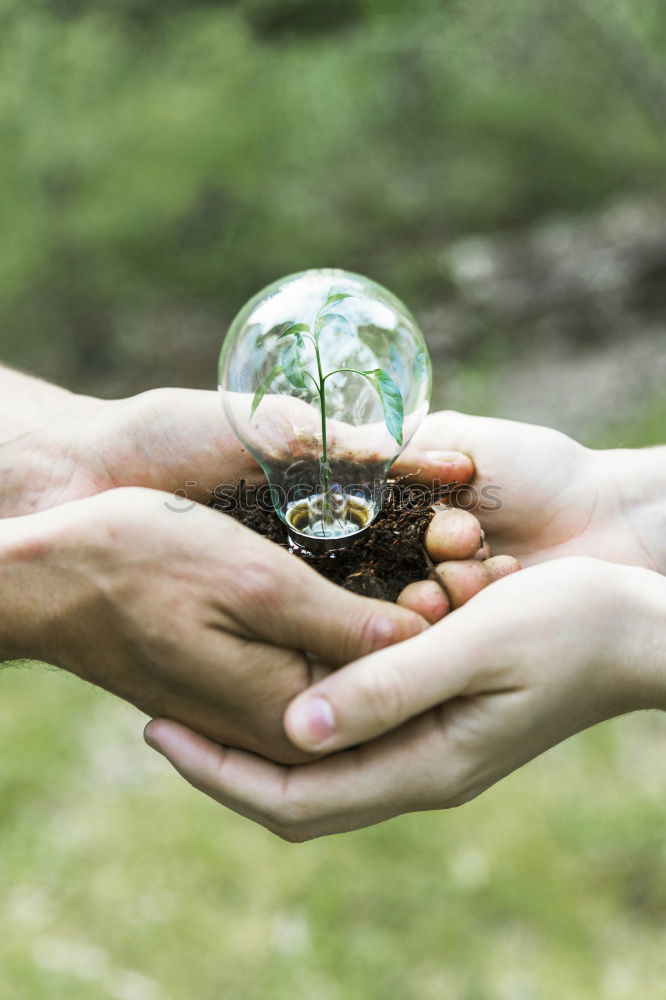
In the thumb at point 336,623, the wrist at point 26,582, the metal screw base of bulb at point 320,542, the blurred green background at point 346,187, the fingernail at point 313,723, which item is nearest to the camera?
the fingernail at point 313,723

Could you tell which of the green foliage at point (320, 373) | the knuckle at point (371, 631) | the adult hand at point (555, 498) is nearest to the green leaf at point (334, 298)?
the green foliage at point (320, 373)

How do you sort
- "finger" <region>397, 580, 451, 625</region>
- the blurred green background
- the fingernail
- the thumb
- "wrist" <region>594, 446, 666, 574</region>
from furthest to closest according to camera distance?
the blurred green background < "wrist" <region>594, 446, 666, 574</region> < "finger" <region>397, 580, 451, 625</region> < the thumb < the fingernail

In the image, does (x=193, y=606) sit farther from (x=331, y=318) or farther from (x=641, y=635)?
(x=641, y=635)

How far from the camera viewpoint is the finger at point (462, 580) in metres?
2.41

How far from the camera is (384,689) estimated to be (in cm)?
→ 200

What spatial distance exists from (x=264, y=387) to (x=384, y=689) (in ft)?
3.19

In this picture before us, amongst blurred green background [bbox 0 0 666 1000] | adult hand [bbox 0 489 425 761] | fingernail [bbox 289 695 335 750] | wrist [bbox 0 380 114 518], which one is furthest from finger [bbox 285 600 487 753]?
blurred green background [bbox 0 0 666 1000]

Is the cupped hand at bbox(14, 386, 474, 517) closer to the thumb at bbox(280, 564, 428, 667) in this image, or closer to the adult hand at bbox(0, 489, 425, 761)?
the adult hand at bbox(0, 489, 425, 761)

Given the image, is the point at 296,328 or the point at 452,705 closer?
the point at 452,705

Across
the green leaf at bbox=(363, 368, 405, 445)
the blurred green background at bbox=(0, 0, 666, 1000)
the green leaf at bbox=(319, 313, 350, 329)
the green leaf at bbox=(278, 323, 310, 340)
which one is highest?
the green leaf at bbox=(319, 313, 350, 329)

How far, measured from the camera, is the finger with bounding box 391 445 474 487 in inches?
113

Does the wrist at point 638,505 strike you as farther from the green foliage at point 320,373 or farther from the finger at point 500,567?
the green foliage at point 320,373

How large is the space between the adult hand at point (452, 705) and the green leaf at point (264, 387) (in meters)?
0.81

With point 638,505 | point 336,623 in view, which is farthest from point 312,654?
point 638,505
